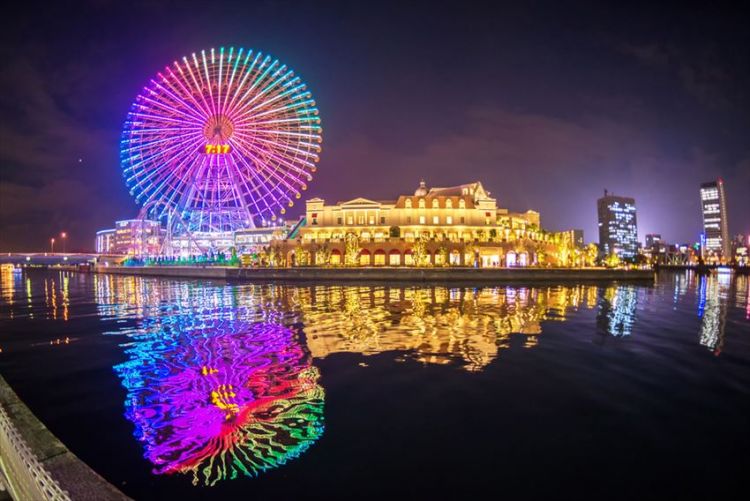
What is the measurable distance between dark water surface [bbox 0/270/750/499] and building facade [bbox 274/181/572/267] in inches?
2356

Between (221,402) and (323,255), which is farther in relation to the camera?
(323,255)

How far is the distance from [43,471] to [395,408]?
738 centimetres

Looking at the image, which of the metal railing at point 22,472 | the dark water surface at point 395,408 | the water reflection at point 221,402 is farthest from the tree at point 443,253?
the metal railing at point 22,472

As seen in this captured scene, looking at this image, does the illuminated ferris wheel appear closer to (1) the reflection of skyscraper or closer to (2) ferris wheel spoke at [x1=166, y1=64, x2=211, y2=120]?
(2) ferris wheel spoke at [x1=166, y1=64, x2=211, y2=120]

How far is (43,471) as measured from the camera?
4.14 m

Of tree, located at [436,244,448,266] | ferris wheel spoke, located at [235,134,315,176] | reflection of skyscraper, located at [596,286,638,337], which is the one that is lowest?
reflection of skyscraper, located at [596,286,638,337]

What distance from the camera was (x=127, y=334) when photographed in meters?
20.1

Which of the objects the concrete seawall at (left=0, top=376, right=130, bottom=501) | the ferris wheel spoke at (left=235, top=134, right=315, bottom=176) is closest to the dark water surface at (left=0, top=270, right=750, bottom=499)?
the concrete seawall at (left=0, top=376, right=130, bottom=501)

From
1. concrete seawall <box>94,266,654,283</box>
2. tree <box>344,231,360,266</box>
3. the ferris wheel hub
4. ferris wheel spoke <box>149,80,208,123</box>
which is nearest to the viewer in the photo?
concrete seawall <box>94,266,654,283</box>

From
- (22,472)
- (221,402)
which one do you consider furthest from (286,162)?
(22,472)

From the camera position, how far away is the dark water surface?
7.41 m

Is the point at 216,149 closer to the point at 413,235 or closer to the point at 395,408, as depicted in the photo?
the point at 413,235

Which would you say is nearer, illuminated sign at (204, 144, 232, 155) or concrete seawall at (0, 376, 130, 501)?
concrete seawall at (0, 376, 130, 501)

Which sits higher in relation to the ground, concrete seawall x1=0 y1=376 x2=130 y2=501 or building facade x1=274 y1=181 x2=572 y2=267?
building facade x1=274 y1=181 x2=572 y2=267
